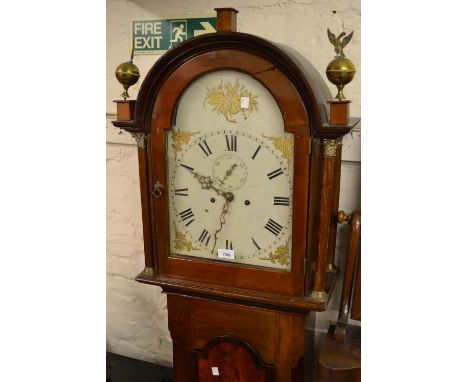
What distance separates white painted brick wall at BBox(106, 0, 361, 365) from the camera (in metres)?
1.39

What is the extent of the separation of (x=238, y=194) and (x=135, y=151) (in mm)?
688

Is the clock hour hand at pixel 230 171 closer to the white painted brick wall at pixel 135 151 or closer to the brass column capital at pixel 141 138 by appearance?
the brass column capital at pixel 141 138

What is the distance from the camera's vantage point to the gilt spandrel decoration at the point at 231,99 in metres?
1.12

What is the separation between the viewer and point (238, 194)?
1176mm

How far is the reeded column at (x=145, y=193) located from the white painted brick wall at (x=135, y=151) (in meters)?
0.50

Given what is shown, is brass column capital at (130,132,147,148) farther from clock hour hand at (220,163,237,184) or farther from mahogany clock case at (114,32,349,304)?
clock hour hand at (220,163,237,184)

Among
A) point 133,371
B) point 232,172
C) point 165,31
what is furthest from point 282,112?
point 133,371

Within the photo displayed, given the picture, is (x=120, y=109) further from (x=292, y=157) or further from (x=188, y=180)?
(x=292, y=157)

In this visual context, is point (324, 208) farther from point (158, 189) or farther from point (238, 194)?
point (158, 189)

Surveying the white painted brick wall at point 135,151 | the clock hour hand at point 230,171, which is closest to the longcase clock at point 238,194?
the clock hour hand at point 230,171

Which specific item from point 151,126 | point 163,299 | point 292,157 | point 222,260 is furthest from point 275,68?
point 163,299

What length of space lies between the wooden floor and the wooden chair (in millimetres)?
709

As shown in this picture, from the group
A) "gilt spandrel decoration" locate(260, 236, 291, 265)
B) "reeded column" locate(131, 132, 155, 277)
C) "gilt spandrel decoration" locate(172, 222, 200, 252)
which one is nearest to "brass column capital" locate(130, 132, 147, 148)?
"reeded column" locate(131, 132, 155, 277)

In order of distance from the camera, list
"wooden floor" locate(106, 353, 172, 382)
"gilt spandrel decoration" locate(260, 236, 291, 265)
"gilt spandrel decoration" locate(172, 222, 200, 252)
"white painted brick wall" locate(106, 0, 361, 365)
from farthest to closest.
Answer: "wooden floor" locate(106, 353, 172, 382), "white painted brick wall" locate(106, 0, 361, 365), "gilt spandrel decoration" locate(172, 222, 200, 252), "gilt spandrel decoration" locate(260, 236, 291, 265)
